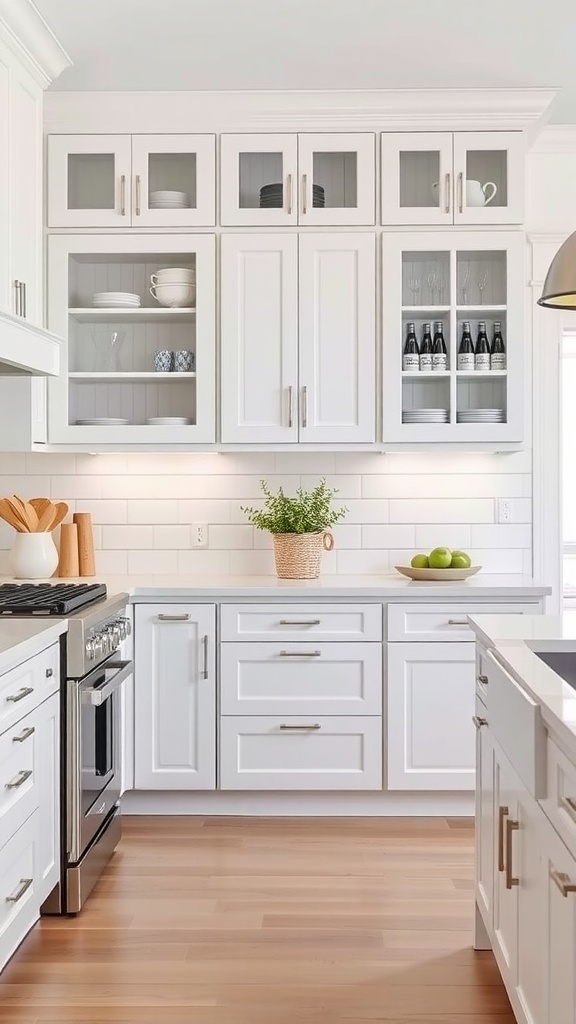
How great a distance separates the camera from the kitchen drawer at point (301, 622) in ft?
12.2

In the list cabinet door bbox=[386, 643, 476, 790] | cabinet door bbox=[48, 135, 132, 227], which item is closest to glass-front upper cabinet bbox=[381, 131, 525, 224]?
cabinet door bbox=[48, 135, 132, 227]

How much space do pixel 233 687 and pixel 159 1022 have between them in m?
1.54

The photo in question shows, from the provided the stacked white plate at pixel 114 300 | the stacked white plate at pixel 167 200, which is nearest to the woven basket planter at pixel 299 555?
the stacked white plate at pixel 114 300

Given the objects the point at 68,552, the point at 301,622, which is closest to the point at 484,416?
the point at 301,622

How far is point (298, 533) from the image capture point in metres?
3.94

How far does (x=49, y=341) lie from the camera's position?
325 cm

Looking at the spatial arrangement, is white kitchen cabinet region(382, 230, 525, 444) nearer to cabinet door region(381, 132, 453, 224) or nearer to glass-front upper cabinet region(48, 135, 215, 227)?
cabinet door region(381, 132, 453, 224)

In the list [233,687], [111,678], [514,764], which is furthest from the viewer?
[233,687]

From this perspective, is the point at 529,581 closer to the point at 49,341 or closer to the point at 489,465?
the point at 489,465

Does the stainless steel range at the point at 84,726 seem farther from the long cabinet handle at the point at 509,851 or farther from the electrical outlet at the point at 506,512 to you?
the electrical outlet at the point at 506,512

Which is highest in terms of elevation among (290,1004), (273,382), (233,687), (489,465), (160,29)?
(160,29)

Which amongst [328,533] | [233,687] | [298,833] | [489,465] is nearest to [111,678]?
[233,687]

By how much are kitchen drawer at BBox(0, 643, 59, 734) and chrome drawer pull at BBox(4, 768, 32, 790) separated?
142 mm

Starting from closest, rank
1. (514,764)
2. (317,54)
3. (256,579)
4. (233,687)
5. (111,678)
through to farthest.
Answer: (514,764) → (111,678) → (317,54) → (233,687) → (256,579)
